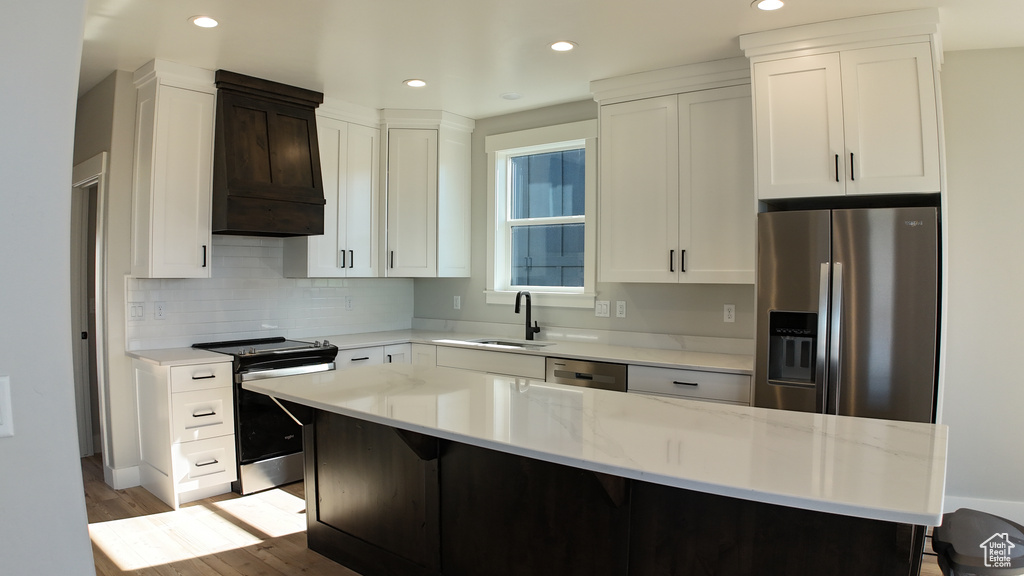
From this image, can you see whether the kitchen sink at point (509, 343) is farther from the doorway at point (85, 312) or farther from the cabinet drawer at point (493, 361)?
the doorway at point (85, 312)

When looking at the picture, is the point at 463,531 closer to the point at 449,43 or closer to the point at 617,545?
the point at 617,545

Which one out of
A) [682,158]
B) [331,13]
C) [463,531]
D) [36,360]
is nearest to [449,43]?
[331,13]

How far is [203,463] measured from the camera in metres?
3.70

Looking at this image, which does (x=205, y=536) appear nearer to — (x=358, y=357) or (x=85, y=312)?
(x=358, y=357)

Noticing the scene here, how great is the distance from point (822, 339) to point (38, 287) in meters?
2.85

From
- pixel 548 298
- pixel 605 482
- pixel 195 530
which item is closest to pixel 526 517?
pixel 605 482

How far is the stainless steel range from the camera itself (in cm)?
379

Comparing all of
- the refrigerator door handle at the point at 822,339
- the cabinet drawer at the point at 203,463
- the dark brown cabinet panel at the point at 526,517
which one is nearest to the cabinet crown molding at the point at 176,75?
the cabinet drawer at the point at 203,463

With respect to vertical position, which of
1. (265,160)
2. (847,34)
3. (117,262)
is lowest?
(117,262)

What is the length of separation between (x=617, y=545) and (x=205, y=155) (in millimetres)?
3327

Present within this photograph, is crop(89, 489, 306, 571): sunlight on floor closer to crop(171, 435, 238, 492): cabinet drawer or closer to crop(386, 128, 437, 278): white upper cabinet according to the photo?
crop(171, 435, 238, 492): cabinet drawer

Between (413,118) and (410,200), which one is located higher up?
(413,118)

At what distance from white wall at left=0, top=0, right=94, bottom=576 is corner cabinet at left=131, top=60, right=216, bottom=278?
2.81 meters

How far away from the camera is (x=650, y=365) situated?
3.53 metres
